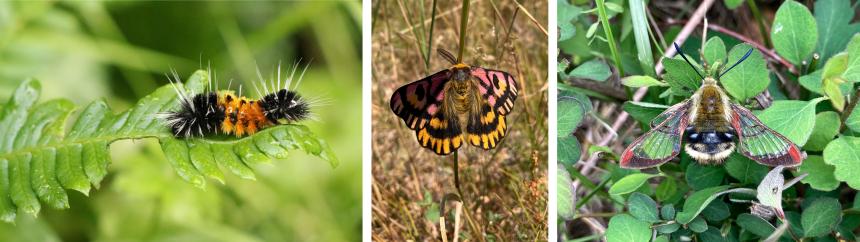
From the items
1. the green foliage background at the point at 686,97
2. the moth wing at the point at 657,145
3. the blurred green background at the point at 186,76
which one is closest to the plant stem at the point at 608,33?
the green foliage background at the point at 686,97

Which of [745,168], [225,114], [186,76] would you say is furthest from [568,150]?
[186,76]

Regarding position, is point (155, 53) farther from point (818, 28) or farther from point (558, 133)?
point (818, 28)

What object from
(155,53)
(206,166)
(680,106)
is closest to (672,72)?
(680,106)

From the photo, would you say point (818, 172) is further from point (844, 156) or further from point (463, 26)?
point (463, 26)

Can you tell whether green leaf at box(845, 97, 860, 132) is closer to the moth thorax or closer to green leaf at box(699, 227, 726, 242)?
green leaf at box(699, 227, 726, 242)

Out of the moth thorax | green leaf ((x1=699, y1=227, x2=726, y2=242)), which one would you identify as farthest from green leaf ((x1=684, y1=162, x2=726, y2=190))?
the moth thorax

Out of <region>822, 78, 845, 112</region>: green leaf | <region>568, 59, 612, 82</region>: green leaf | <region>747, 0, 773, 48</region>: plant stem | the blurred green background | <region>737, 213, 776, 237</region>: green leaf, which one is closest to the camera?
<region>822, 78, 845, 112</region>: green leaf

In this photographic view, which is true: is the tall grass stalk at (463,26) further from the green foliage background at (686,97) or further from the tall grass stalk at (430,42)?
the green foliage background at (686,97)
